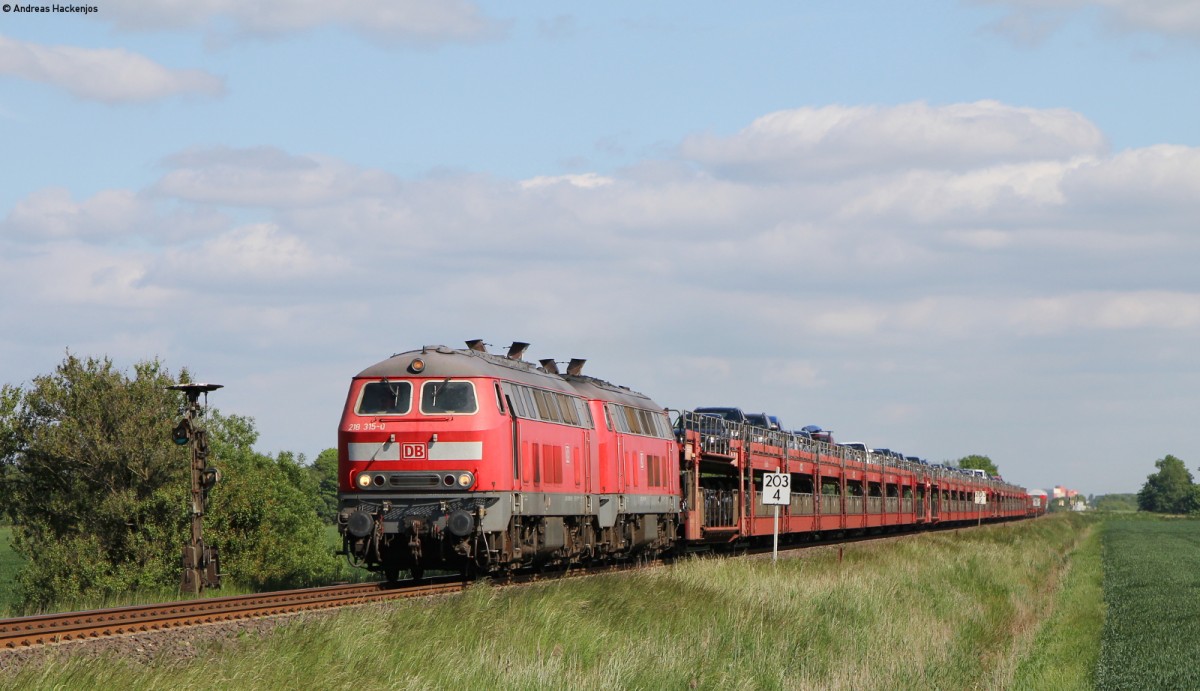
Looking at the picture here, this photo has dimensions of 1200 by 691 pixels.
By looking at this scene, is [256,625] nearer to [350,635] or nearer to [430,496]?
[350,635]

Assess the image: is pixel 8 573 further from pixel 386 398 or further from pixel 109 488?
pixel 386 398

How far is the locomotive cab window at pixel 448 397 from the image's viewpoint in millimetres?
22906

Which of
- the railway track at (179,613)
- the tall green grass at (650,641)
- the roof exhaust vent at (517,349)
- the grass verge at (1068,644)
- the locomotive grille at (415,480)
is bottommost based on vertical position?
Result: the grass verge at (1068,644)

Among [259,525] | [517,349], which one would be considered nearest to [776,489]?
[517,349]

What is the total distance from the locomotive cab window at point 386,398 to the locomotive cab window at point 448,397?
27cm

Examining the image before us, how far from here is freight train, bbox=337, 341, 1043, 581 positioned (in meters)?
22.5

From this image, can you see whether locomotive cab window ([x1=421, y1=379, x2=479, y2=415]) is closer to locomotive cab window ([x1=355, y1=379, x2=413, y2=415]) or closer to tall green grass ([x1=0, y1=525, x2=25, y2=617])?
locomotive cab window ([x1=355, y1=379, x2=413, y2=415])

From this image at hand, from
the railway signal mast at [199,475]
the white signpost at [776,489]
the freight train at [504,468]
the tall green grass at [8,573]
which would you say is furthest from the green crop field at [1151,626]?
the tall green grass at [8,573]

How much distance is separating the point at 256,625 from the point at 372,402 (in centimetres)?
752

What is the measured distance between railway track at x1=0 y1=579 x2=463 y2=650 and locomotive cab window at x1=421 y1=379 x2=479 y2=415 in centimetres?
282

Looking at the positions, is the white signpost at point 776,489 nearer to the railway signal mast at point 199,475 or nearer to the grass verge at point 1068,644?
the grass verge at point 1068,644

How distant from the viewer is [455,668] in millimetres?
14367

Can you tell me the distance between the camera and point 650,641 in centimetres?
1794

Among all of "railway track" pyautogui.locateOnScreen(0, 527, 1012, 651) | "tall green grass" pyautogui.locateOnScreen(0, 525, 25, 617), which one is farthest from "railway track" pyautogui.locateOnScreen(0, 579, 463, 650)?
"tall green grass" pyautogui.locateOnScreen(0, 525, 25, 617)
